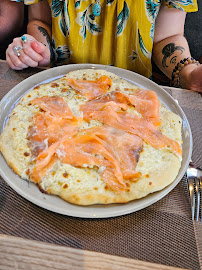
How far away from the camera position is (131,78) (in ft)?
4.55

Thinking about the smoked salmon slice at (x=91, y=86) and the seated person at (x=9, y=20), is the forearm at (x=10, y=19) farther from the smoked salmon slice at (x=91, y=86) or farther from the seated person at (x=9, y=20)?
the smoked salmon slice at (x=91, y=86)

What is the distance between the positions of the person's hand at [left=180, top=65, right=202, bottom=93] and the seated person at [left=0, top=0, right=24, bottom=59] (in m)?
1.21

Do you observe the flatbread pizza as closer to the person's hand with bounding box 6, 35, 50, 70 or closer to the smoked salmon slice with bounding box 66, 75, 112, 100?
the smoked salmon slice with bounding box 66, 75, 112, 100

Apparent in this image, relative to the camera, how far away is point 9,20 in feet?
5.51

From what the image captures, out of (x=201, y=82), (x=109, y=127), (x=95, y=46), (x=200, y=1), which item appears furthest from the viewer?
(x=200, y=1)

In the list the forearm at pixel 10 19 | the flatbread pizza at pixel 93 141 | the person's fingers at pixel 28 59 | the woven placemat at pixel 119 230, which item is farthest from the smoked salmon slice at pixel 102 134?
the forearm at pixel 10 19

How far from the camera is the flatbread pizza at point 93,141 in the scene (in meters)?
0.87

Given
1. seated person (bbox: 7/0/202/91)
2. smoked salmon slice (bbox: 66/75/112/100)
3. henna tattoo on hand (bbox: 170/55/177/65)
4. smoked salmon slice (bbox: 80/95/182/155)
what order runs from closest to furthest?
smoked salmon slice (bbox: 80/95/182/155), smoked salmon slice (bbox: 66/75/112/100), seated person (bbox: 7/0/202/91), henna tattoo on hand (bbox: 170/55/177/65)

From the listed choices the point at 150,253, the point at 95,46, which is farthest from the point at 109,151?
the point at 95,46

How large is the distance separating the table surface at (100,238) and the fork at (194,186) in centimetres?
2

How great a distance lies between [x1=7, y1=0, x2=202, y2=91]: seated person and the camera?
1.35 meters

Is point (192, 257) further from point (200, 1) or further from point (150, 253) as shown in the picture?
point (200, 1)

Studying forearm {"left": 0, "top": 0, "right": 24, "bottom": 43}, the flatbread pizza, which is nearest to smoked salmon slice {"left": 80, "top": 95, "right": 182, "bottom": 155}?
the flatbread pizza

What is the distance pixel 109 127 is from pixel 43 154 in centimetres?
31
